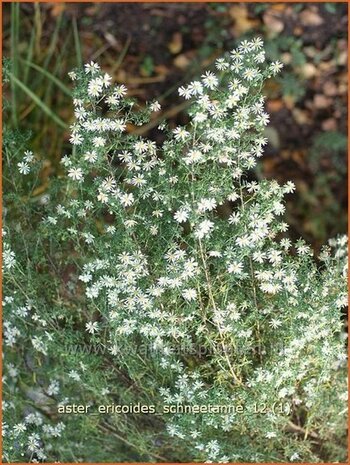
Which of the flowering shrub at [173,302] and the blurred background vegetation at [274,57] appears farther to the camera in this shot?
the blurred background vegetation at [274,57]

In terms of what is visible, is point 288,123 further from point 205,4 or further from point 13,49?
point 13,49

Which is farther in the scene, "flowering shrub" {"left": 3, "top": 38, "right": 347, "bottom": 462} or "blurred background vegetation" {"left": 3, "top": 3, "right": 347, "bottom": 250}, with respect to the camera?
"blurred background vegetation" {"left": 3, "top": 3, "right": 347, "bottom": 250}

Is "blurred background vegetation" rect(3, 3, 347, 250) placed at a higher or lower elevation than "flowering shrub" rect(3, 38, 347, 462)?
higher

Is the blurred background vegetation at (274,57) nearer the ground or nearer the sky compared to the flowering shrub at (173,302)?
nearer the sky

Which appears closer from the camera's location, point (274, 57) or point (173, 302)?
point (173, 302)
